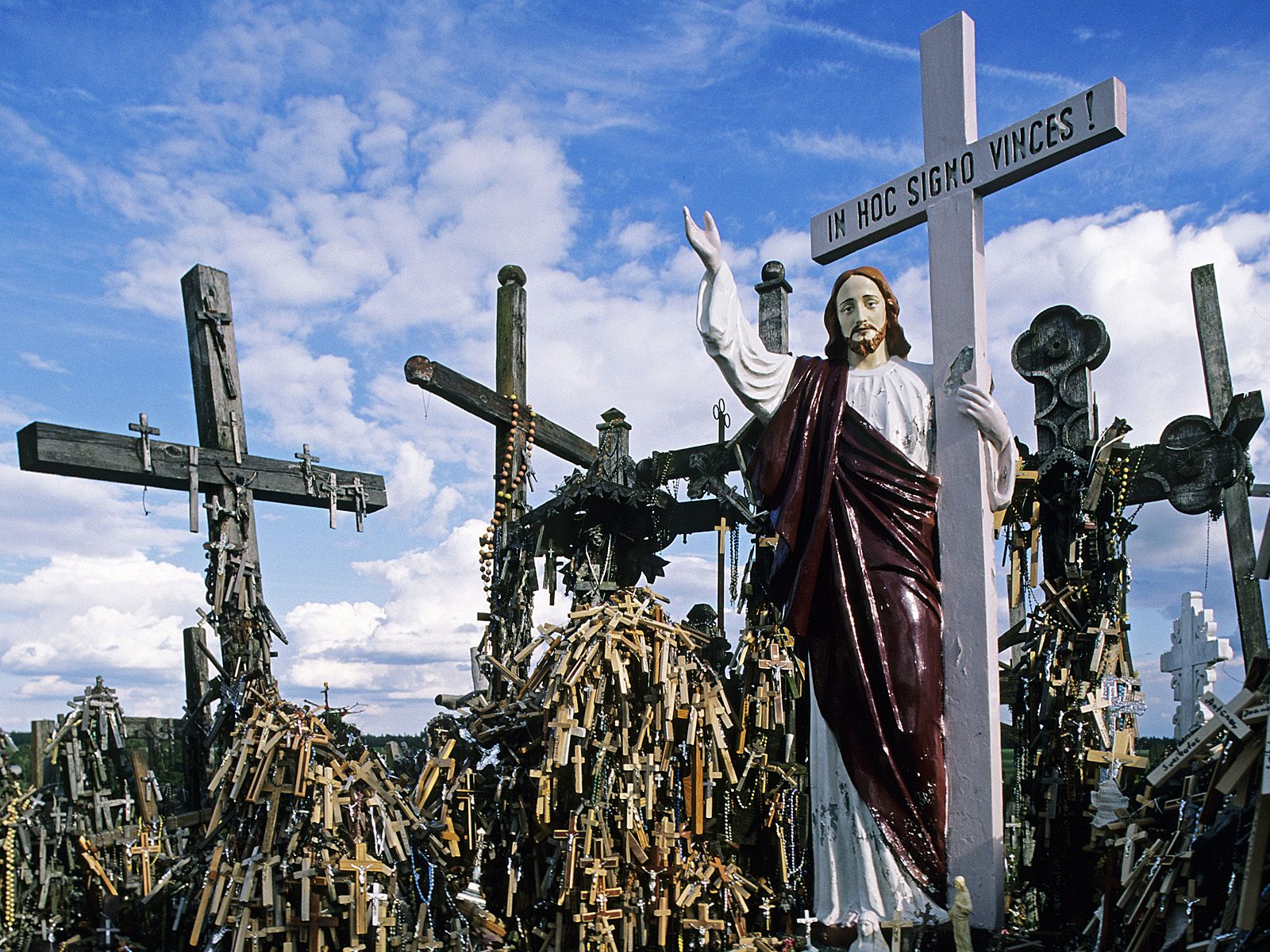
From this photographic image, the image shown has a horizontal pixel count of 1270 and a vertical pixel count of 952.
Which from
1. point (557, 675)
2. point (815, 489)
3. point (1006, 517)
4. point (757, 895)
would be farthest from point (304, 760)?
point (1006, 517)

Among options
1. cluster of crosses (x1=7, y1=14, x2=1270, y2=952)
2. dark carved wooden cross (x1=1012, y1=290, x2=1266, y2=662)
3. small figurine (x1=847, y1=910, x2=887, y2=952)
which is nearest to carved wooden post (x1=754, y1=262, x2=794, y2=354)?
cluster of crosses (x1=7, y1=14, x2=1270, y2=952)

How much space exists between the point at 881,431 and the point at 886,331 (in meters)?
0.75

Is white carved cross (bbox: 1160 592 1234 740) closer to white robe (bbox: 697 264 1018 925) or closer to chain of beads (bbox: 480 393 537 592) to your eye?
white robe (bbox: 697 264 1018 925)

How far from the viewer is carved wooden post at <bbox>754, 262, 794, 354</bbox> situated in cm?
858

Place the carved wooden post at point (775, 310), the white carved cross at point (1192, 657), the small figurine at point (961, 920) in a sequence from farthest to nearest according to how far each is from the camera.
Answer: the carved wooden post at point (775, 310), the white carved cross at point (1192, 657), the small figurine at point (961, 920)

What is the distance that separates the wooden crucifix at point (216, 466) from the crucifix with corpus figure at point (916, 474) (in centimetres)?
355

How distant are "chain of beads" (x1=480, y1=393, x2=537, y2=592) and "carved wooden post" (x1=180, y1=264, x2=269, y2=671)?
179 centimetres

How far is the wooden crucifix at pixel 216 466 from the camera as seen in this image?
292 inches

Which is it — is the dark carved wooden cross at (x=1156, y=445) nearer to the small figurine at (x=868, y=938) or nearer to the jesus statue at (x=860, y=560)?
the jesus statue at (x=860, y=560)

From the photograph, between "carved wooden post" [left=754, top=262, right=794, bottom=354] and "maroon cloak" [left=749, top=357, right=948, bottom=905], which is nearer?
"maroon cloak" [left=749, top=357, right=948, bottom=905]

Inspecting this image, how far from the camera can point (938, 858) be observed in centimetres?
643

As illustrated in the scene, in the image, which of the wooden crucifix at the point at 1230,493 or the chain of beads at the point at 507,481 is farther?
the chain of beads at the point at 507,481

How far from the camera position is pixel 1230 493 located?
23.0 ft

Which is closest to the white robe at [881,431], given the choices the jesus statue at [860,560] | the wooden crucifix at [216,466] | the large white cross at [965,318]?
the jesus statue at [860,560]
